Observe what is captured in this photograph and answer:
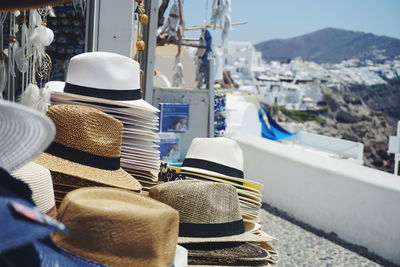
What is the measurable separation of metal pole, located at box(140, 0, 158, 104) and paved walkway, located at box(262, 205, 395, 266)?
1957 millimetres

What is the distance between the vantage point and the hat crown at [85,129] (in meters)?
1.97

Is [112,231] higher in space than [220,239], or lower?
higher

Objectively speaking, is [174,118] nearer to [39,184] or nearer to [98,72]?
[98,72]

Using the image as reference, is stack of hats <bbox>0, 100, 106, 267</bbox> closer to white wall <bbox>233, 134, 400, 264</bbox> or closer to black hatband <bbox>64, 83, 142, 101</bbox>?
black hatband <bbox>64, 83, 142, 101</bbox>

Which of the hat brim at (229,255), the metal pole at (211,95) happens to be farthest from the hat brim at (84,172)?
the metal pole at (211,95)

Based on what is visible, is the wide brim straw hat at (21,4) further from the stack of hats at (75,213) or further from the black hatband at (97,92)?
the black hatband at (97,92)

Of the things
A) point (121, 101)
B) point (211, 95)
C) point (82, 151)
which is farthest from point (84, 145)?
point (211, 95)

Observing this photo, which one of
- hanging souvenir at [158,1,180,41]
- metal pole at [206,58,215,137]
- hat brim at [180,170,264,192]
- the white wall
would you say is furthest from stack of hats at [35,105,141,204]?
hanging souvenir at [158,1,180,41]

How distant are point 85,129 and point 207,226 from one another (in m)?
0.60

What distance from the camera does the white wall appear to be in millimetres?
5047

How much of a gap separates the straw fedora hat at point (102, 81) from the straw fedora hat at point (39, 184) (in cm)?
80

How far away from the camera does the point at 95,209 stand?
1.35 m

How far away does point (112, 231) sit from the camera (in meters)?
1.37

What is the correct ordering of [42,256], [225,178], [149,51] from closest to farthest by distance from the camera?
1. [42,256]
2. [225,178]
3. [149,51]
